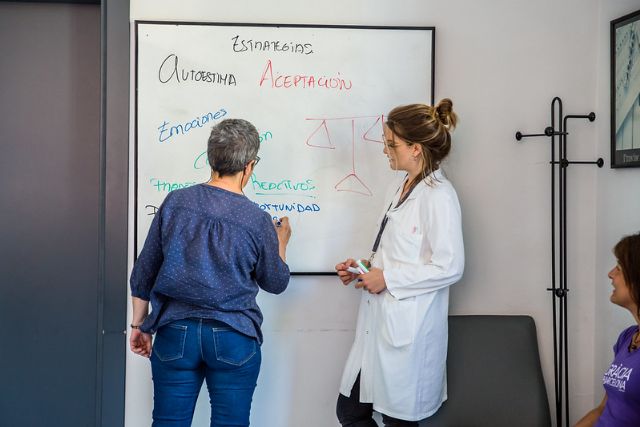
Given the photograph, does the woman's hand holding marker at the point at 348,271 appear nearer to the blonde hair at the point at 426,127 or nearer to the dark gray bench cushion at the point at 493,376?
the blonde hair at the point at 426,127

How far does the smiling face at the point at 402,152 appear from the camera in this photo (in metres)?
2.15

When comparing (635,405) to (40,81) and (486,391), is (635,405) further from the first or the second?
(40,81)

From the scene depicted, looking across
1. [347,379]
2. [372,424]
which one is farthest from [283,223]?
[372,424]

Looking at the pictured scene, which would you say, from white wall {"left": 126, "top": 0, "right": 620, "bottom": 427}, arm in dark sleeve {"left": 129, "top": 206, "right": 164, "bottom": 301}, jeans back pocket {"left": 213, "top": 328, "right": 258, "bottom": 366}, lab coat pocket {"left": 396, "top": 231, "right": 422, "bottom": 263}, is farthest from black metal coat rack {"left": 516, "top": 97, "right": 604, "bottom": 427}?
arm in dark sleeve {"left": 129, "top": 206, "right": 164, "bottom": 301}

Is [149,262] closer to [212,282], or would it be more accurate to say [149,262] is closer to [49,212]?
[212,282]

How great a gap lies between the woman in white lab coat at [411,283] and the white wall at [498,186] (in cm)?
32

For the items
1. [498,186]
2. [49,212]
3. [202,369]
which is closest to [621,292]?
[498,186]

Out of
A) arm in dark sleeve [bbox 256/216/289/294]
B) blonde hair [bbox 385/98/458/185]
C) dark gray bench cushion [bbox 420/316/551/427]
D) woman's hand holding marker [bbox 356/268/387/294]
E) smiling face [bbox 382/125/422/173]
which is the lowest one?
dark gray bench cushion [bbox 420/316/551/427]

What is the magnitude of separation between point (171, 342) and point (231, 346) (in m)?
0.17

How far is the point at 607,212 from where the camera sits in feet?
8.07

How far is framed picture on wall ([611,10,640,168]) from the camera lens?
7.43 feet

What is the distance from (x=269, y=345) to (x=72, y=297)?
831mm

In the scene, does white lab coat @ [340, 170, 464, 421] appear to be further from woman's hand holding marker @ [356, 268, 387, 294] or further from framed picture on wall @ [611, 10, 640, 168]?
framed picture on wall @ [611, 10, 640, 168]

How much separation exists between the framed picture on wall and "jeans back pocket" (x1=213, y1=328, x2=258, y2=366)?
1.48 metres
